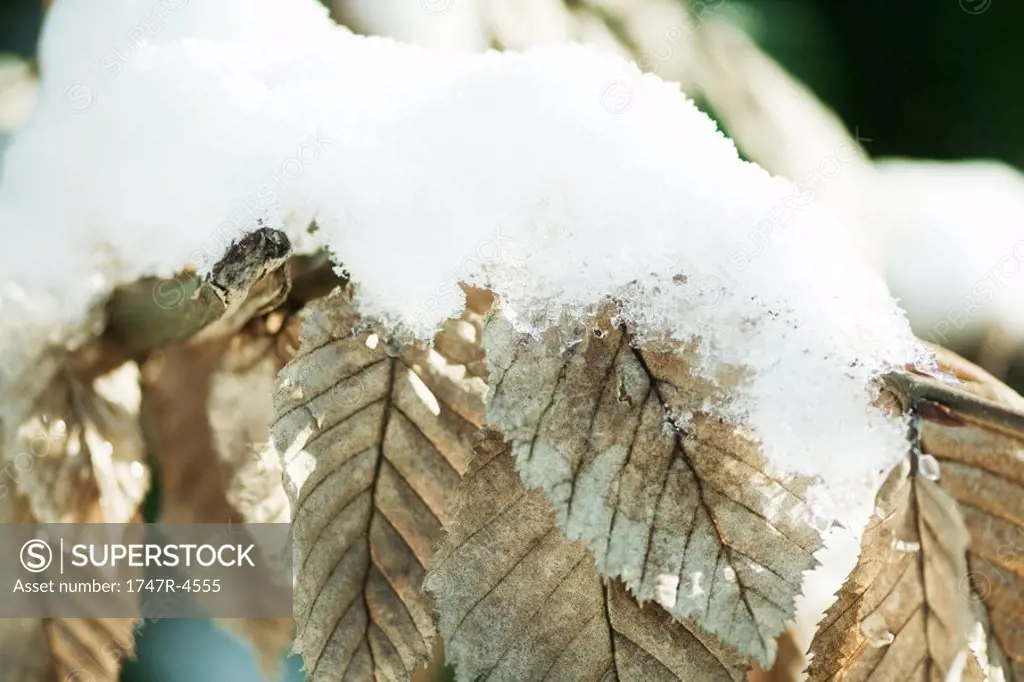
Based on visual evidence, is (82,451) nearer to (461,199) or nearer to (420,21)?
(461,199)

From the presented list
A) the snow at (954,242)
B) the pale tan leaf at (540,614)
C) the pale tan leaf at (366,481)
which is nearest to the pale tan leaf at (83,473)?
the pale tan leaf at (366,481)

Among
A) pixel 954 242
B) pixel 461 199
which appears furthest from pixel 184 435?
pixel 954 242

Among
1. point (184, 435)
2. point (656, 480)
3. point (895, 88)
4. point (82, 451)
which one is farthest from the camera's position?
point (895, 88)

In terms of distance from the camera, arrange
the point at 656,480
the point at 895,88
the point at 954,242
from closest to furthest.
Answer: the point at 656,480 < the point at 954,242 < the point at 895,88

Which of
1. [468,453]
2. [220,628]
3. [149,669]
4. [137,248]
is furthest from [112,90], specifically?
[149,669]

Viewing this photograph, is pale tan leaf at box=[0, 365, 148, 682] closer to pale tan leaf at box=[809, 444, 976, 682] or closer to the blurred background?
the blurred background

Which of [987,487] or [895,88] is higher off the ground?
[895,88]

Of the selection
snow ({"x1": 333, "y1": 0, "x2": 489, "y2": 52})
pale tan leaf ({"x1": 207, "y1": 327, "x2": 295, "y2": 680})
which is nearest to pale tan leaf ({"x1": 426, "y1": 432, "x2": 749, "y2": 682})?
pale tan leaf ({"x1": 207, "y1": 327, "x2": 295, "y2": 680})
